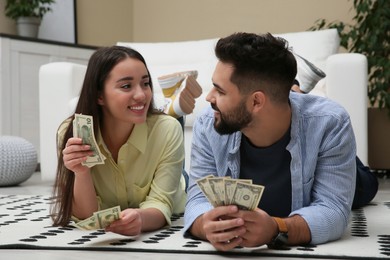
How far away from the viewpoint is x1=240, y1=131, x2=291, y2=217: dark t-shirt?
1957mm

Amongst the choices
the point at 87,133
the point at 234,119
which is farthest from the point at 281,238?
the point at 87,133

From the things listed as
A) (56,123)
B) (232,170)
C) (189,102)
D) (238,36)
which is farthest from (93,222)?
(56,123)

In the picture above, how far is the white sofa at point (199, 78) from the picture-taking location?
11.9 feet

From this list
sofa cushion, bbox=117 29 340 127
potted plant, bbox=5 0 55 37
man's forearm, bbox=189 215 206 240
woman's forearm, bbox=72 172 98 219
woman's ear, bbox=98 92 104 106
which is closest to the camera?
man's forearm, bbox=189 215 206 240

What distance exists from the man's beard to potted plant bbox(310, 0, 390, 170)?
3319 mm

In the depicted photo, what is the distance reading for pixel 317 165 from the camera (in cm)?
194

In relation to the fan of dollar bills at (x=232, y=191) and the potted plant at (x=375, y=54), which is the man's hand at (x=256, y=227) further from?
the potted plant at (x=375, y=54)

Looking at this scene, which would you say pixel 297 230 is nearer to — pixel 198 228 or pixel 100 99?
pixel 198 228

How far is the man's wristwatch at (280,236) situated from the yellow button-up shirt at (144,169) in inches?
22.3

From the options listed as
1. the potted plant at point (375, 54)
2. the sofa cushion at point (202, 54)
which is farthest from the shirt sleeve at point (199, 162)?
the potted plant at point (375, 54)

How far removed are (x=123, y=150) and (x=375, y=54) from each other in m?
3.37

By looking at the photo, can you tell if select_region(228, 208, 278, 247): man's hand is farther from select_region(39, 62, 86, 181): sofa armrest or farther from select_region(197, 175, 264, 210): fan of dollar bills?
select_region(39, 62, 86, 181): sofa armrest

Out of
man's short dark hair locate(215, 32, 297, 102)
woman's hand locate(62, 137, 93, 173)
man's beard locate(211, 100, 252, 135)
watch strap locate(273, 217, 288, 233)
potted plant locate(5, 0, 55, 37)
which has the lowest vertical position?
watch strap locate(273, 217, 288, 233)

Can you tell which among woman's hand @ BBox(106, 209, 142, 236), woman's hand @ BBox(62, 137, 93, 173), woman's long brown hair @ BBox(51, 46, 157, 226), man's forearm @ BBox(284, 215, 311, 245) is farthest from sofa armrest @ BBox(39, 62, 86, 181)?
man's forearm @ BBox(284, 215, 311, 245)
